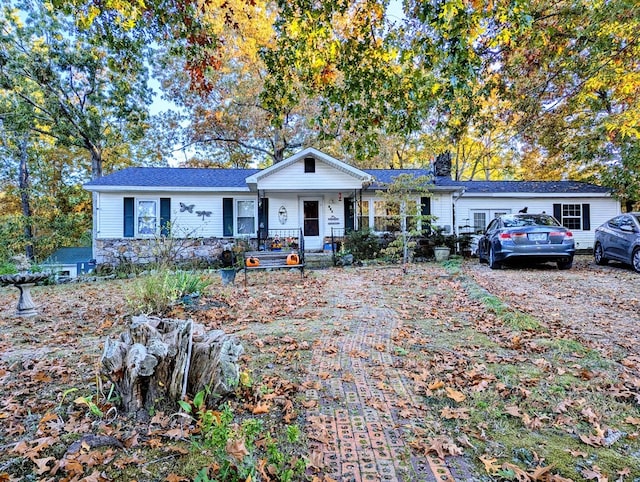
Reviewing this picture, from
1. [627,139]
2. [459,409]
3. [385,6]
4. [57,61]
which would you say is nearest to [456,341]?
[459,409]

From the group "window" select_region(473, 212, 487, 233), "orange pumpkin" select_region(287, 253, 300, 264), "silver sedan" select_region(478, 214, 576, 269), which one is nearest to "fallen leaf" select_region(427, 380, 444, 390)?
"orange pumpkin" select_region(287, 253, 300, 264)

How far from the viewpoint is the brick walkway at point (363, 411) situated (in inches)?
82.6

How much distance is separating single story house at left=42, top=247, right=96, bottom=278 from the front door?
27.4ft

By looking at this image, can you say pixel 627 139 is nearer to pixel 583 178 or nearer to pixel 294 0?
pixel 583 178

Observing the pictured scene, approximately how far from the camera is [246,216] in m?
15.1

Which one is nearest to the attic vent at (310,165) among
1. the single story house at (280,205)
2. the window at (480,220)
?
the single story house at (280,205)

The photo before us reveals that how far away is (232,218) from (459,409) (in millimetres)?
13247

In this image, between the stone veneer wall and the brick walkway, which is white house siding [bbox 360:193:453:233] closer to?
the stone veneer wall

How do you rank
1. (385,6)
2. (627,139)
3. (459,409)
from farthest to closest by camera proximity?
(627,139)
(385,6)
(459,409)

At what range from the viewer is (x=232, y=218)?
14930mm

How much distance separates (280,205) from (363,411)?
12758 mm

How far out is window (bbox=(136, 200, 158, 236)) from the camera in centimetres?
1437

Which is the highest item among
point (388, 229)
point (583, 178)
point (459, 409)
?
point (583, 178)

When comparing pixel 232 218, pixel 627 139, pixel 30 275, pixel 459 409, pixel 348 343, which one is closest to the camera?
pixel 459 409
